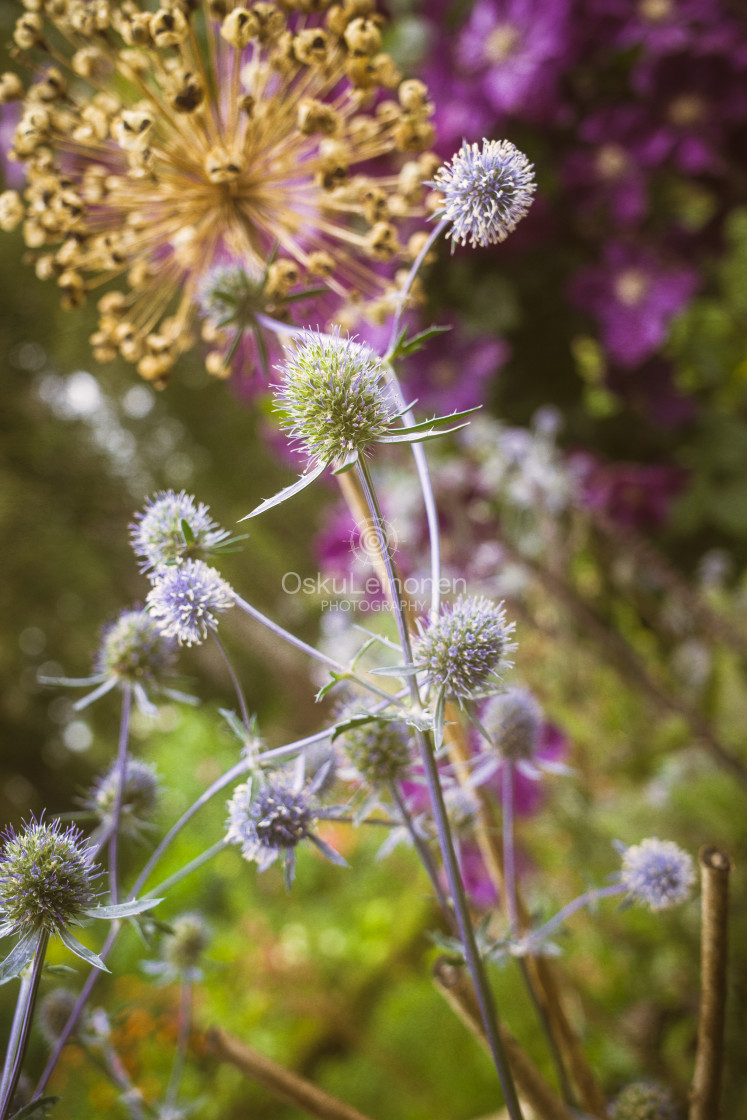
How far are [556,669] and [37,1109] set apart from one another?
85 cm

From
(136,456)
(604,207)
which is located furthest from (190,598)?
(136,456)

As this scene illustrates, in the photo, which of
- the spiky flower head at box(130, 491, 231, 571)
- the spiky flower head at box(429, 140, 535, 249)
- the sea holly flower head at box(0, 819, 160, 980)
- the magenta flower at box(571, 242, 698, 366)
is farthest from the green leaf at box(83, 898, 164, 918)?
the magenta flower at box(571, 242, 698, 366)

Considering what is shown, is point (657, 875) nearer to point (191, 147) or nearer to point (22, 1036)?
point (22, 1036)

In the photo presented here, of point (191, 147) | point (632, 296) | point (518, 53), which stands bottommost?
point (191, 147)

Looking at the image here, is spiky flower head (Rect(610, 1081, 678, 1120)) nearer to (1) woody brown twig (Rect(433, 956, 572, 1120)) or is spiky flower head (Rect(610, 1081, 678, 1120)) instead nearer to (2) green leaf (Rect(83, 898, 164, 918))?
(1) woody brown twig (Rect(433, 956, 572, 1120))

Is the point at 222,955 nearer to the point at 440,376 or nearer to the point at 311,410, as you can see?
the point at 440,376

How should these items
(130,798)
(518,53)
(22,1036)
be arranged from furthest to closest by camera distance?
(518,53) → (130,798) → (22,1036)

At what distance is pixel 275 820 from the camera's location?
256 millimetres

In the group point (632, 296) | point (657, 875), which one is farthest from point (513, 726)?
point (632, 296)

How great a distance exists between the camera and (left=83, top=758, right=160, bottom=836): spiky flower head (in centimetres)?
31

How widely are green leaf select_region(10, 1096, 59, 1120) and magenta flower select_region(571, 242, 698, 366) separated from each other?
72 cm

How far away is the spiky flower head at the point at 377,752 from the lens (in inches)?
11.4

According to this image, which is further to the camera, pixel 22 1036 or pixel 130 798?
Answer: pixel 130 798

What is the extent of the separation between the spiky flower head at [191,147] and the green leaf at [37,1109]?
0.31 m
